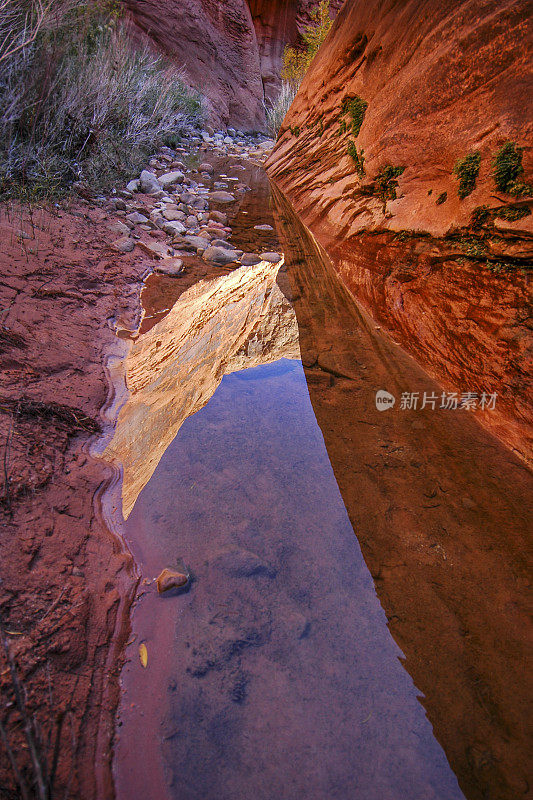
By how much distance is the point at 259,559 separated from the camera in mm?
1273

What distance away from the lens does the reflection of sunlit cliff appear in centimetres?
166

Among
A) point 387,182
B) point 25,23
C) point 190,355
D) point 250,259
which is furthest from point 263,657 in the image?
point 25,23

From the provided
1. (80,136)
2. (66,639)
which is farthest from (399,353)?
(80,136)

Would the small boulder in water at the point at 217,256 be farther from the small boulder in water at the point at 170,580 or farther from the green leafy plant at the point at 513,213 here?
the small boulder in water at the point at 170,580

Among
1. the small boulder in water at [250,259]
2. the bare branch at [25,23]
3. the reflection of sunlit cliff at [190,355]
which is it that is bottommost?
the reflection of sunlit cliff at [190,355]

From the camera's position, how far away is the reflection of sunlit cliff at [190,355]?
1664 mm

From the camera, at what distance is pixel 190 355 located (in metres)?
2.25

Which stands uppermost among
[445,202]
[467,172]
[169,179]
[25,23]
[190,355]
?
[25,23]

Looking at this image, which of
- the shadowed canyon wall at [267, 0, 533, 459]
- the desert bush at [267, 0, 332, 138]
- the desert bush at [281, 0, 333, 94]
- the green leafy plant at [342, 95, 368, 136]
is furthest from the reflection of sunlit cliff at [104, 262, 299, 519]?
the desert bush at [281, 0, 333, 94]

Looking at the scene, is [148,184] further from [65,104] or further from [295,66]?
[295,66]

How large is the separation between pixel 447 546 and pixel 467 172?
2301mm

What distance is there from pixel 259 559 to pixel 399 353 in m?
1.76

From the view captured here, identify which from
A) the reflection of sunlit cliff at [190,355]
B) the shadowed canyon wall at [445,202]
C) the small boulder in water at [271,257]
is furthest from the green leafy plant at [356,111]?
the reflection of sunlit cliff at [190,355]

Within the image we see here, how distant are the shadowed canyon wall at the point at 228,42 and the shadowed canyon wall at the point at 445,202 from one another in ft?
33.4
